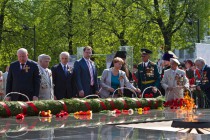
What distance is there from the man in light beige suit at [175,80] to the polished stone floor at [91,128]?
8.97 feet

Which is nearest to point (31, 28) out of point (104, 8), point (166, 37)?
point (104, 8)

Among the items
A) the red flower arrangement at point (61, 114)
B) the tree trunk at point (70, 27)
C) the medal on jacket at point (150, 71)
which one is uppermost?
the tree trunk at point (70, 27)

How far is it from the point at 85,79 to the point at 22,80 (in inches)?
74.6

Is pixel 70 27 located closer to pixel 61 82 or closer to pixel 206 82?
pixel 206 82

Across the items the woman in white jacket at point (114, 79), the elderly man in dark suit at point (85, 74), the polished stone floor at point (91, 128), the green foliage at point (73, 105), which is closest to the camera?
the polished stone floor at point (91, 128)

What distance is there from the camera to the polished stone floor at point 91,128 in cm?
739

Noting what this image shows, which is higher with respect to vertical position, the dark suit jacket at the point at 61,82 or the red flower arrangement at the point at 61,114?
the dark suit jacket at the point at 61,82

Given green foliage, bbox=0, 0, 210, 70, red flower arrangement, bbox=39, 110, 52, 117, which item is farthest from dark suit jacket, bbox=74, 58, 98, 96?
green foliage, bbox=0, 0, 210, 70

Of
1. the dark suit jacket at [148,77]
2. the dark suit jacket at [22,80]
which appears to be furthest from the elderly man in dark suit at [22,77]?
the dark suit jacket at [148,77]

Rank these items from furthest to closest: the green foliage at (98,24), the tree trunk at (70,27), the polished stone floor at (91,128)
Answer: the tree trunk at (70,27), the green foliage at (98,24), the polished stone floor at (91,128)

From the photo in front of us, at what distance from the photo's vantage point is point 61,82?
12445 millimetres

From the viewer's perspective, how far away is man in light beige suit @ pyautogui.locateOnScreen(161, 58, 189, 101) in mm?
13781

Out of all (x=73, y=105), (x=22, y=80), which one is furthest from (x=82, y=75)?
(x=22, y=80)

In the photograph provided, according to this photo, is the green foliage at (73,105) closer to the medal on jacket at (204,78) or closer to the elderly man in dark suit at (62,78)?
the elderly man in dark suit at (62,78)
